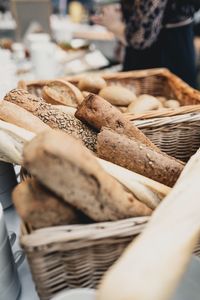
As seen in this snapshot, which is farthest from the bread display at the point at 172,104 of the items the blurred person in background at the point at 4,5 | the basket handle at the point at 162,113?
the blurred person in background at the point at 4,5

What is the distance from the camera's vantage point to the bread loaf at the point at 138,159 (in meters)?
0.51

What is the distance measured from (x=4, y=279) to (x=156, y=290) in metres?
0.23

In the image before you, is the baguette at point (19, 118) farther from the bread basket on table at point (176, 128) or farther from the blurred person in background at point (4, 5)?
the blurred person in background at point (4, 5)

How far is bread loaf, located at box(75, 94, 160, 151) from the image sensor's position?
604mm

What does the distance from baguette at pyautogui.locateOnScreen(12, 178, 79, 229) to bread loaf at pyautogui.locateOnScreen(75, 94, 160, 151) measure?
246 millimetres

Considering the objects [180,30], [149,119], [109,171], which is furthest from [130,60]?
[109,171]

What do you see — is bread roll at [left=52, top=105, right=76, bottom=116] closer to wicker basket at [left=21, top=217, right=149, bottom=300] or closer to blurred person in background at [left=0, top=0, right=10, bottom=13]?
wicker basket at [left=21, top=217, right=149, bottom=300]

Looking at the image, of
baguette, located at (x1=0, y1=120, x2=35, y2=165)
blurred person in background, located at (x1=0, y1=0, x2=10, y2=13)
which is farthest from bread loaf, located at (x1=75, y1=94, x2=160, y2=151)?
blurred person in background, located at (x1=0, y1=0, x2=10, y2=13)

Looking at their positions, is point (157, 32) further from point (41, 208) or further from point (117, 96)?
point (41, 208)

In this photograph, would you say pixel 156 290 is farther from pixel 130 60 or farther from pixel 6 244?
pixel 130 60

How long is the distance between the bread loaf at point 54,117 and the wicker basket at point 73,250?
0.75 ft

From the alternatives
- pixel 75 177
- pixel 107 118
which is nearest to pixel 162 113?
pixel 107 118

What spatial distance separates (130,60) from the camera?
5.01 ft

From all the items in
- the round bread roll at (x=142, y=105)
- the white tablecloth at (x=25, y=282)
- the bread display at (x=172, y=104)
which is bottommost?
the white tablecloth at (x=25, y=282)
